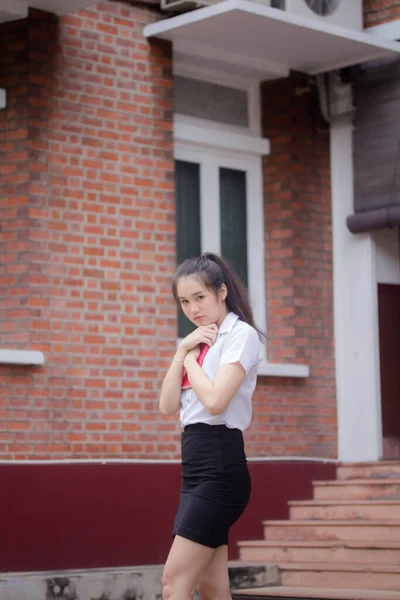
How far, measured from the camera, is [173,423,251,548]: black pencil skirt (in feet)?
15.0

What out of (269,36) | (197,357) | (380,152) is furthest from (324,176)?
(197,357)

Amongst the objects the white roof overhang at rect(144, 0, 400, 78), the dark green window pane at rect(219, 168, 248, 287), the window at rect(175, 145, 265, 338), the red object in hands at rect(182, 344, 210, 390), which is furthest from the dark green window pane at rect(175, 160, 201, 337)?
the red object in hands at rect(182, 344, 210, 390)

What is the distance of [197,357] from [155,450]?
14.6 feet

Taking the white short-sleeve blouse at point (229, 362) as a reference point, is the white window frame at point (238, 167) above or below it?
above

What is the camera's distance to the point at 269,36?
9695mm

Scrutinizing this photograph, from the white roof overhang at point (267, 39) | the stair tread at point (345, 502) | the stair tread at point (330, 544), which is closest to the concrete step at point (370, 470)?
the stair tread at point (345, 502)

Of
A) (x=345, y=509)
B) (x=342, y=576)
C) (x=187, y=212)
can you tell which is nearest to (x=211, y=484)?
(x=342, y=576)

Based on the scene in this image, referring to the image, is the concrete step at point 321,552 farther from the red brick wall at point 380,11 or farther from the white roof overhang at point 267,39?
the red brick wall at point 380,11

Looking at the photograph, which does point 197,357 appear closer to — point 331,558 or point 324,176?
point 331,558

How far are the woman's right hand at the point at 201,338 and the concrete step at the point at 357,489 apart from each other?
505 centimetres

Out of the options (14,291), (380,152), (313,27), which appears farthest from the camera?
(380,152)

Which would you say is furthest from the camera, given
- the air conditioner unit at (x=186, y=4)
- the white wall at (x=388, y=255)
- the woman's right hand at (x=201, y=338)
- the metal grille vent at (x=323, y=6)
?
the white wall at (x=388, y=255)

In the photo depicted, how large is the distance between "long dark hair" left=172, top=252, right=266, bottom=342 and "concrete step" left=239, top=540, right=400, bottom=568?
4077mm

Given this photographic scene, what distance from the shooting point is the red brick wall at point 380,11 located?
10258 millimetres
